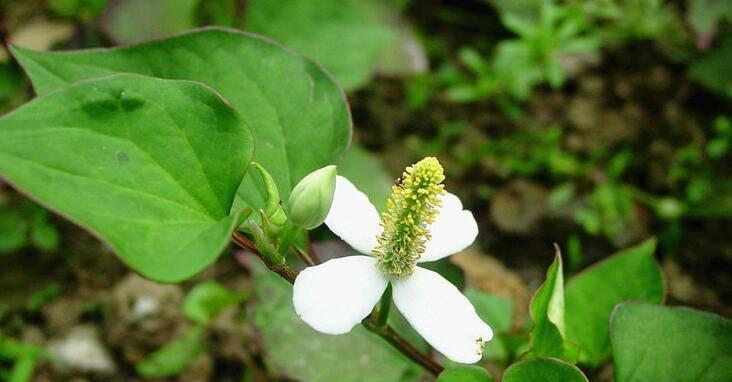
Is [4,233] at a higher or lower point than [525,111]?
lower

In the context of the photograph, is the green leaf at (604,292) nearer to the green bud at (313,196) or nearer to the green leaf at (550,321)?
the green leaf at (550,321)

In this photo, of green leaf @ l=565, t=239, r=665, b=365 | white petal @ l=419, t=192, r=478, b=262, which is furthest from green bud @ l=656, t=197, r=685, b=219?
white petal @ l=419, t=192, r=478, b=262

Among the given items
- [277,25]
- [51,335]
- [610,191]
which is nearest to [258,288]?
[51,335]

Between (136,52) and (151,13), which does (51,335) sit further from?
(136,52)

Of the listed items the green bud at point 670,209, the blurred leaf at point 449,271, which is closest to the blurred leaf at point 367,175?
the blurred leaf at point 449,271

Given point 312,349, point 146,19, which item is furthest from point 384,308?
point 146,19

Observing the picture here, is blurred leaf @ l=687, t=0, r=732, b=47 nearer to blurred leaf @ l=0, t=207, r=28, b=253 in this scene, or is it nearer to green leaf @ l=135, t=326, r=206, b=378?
green leaf @ l=135, t=326, r=206, b=378
